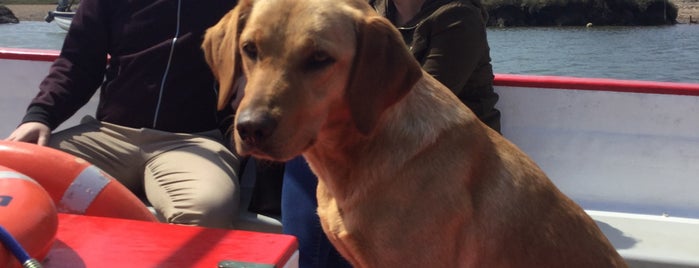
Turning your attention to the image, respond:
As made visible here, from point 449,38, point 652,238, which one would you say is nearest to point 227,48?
point 449,38

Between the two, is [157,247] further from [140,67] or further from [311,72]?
[140,67]

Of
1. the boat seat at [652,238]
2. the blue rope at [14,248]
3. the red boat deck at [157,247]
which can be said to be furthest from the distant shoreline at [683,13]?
the blue rope at [14,248]

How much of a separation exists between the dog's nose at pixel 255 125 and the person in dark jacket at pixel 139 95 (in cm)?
140

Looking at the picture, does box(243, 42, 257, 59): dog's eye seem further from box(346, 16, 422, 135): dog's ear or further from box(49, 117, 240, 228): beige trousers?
box(49, 117, 240, 228): beige trousers

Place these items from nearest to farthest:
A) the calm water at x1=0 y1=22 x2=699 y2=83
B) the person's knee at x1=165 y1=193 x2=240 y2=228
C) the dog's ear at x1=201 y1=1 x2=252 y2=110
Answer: the dog's ear at x1=201 y1=1 x2=252 y2=110
the person's knee at x1=165 y1=193 x2=240 y2=228
the calm water at x1=0 y1=22 x2=699 y2=83

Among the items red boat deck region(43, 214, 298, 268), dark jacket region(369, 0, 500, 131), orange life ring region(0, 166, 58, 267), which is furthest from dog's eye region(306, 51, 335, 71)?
dark jacket region(369, 0, 500, 131)

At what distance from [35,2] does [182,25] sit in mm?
49207

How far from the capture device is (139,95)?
11.4 feet

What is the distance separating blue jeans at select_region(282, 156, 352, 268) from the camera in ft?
9.59

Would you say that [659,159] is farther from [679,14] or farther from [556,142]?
[679,14]

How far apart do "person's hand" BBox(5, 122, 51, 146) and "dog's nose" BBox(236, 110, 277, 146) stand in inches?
68.5

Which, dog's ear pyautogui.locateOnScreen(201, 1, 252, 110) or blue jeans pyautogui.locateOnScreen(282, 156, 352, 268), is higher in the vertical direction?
dog's ear pyautogui.locateOnScreen(201, 1, 252, 110)

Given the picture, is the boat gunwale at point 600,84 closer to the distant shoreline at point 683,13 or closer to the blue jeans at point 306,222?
the blue jeans at point 306,222

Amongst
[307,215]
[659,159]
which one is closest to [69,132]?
[307,215]
